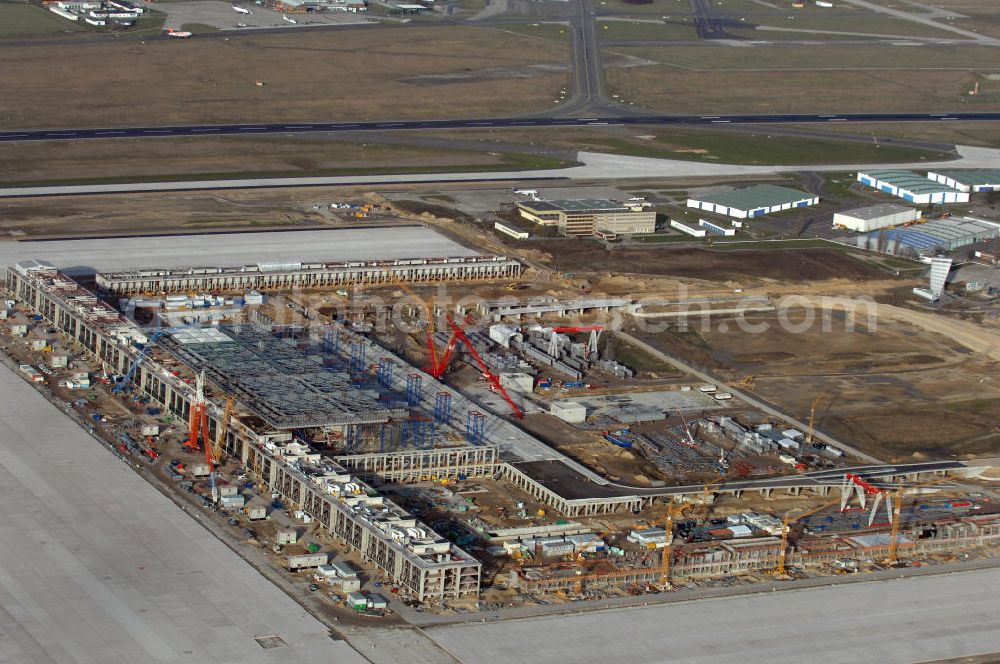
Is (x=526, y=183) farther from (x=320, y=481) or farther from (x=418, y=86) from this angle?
(x=320, y=481)

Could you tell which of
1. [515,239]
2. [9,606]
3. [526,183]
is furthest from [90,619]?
[526,183]

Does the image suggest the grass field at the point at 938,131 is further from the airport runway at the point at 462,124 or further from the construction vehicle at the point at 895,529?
the construction vehicle at the point at 895,529

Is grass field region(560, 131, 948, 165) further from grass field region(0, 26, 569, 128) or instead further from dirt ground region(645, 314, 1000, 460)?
dirt ground region(645, 314, 1000, 460)

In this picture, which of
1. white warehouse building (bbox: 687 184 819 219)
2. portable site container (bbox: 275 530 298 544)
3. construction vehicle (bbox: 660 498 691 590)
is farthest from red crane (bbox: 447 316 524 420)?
white warehouse building (bbox: 687 184 819 219)

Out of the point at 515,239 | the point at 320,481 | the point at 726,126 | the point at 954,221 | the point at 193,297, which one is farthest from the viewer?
the point at 726,126

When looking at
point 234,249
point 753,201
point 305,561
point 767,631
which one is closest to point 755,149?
point 753,201

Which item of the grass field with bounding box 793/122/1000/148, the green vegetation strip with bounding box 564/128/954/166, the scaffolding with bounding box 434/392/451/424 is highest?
the grass field with bounding box 793/122/1000/148
